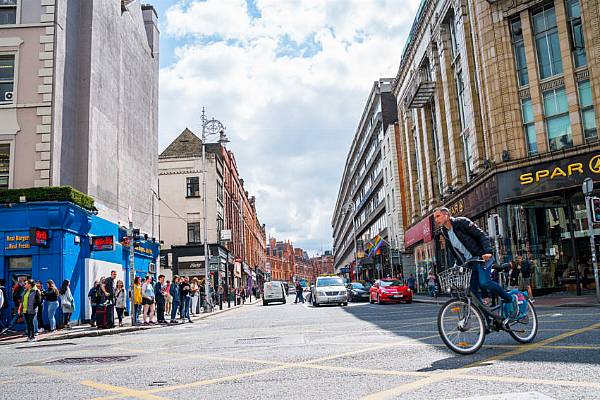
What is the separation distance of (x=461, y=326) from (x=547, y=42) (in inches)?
824

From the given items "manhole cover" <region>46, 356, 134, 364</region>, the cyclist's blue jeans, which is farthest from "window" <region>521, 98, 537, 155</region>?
"manhole cover" <region>46, 356, 134, 364</region>

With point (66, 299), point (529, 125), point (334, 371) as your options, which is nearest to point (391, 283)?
point (529, 125)

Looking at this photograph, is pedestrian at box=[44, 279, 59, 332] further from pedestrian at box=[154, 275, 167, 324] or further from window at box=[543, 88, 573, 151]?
window at box=[543, 88, 573, 151]

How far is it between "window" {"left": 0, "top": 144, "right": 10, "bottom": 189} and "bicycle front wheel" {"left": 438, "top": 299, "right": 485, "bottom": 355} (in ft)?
62.6

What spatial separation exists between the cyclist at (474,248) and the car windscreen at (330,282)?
74.6 ft

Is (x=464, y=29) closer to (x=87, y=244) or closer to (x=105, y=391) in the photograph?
(x=87, y=244)

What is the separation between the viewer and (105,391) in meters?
5.71

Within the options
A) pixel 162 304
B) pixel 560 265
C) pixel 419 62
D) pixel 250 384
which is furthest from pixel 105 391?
pixel 419 62

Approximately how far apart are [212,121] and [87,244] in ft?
42.0

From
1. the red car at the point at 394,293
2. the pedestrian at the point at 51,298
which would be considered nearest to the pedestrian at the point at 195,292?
the pedestrian at the point at 51,298

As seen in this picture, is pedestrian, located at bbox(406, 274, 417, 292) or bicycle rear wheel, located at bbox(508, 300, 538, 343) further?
pedestrian, located at bbox(406, 274, 417, 292)

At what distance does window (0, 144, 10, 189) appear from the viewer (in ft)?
68.2

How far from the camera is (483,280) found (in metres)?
7.15

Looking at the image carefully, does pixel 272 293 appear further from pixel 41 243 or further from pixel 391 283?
pixel 41 243
